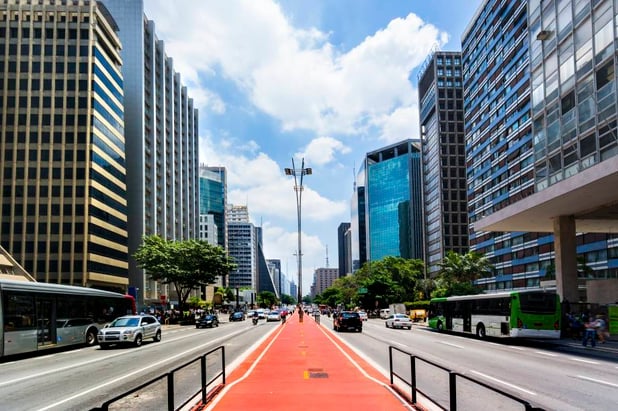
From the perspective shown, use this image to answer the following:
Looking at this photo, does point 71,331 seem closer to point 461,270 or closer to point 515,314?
point 515,314

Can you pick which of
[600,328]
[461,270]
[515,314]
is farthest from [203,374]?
[461,270]

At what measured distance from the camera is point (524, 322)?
28234 millimetres

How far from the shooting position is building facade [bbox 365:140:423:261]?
17075 cm

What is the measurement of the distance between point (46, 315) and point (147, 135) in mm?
73287

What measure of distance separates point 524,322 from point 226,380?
1976 cm

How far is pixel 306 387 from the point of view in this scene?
40.3ft

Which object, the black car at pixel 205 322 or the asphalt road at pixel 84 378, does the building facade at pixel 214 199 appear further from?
the asphalt road at pixel 84 378

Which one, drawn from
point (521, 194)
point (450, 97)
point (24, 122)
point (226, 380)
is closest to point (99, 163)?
point (24, 122)

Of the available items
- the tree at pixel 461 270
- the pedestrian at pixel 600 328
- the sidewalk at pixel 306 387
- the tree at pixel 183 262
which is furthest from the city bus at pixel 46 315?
the tree at pixel 461 270

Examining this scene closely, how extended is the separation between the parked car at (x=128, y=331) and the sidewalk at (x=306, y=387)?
10.7 m

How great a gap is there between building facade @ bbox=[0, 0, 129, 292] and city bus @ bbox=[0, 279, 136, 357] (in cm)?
4382

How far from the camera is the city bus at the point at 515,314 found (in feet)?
92.6

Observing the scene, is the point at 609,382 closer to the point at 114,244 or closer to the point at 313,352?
the point at 313,352

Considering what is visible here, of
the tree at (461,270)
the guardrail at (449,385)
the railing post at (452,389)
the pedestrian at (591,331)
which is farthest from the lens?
the tree at (461,270)
